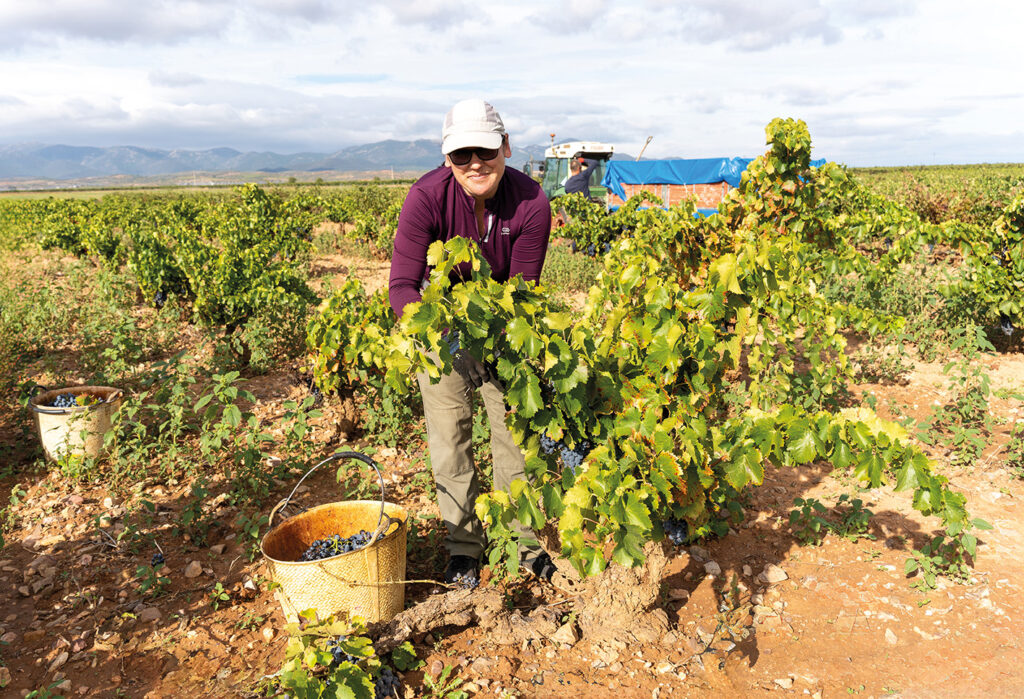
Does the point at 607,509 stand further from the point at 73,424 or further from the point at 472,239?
the point at 73,424

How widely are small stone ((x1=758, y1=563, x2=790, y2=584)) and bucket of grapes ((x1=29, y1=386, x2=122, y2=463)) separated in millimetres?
4027

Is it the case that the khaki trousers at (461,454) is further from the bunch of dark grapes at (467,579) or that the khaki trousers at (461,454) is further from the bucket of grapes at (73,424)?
the bucket of grapes at (73,424)

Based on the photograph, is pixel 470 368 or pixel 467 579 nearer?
pixel 470 368

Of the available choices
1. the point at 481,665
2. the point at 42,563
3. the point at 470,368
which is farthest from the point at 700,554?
the point at 42,563

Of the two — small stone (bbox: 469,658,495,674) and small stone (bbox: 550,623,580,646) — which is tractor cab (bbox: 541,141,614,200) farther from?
small stone (bbox: 469,658,495,674)

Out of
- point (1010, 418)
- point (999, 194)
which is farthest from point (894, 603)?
point (999, 194)

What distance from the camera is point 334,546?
2564 millimetres

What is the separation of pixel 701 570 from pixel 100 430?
155 inches

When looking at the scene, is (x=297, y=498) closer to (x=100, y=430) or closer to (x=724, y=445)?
(x=100, y=430)

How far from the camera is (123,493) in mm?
3805

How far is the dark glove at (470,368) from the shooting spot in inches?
92.0

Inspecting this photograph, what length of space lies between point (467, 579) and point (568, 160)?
17.0 meters

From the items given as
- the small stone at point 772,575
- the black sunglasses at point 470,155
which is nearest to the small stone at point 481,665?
the small stone at point 772,575

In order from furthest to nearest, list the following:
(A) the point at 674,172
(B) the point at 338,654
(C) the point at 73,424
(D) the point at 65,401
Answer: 1. (A) the point at 674,172
2. (D) the point at 65,401
3. (C) the point at 73,424
4. (B) the point at 338,654
